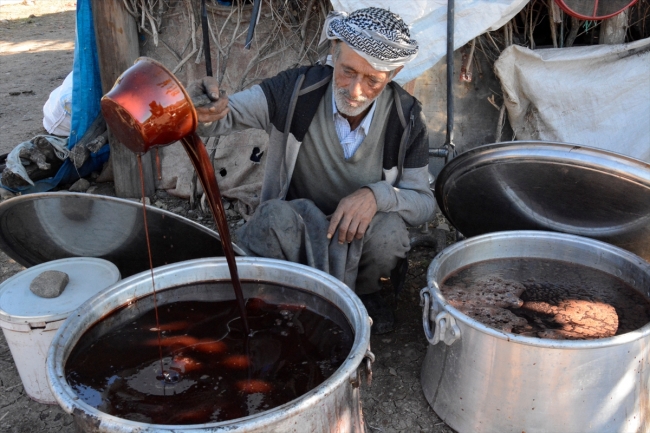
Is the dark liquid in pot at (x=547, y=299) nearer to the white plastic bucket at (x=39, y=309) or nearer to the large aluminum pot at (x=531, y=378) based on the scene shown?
the large aluminum pot at (x=531, y=378)

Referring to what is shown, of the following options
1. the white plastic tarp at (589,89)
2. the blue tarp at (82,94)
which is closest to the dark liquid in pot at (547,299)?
the white plastic tarp at (589,89)

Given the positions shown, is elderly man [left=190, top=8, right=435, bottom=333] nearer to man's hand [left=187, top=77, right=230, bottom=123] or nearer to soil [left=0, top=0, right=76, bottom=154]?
man's hand [left=187, top=77, right=230, bottom=123]

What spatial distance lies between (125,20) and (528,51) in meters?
2.46

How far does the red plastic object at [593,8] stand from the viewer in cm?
316

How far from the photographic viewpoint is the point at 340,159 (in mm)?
2682

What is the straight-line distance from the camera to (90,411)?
1.38m

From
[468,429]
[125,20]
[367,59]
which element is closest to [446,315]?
[468,429]

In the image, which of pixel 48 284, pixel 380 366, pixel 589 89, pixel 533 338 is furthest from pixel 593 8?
pixel 48 284

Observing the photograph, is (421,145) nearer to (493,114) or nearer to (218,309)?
(218,309)

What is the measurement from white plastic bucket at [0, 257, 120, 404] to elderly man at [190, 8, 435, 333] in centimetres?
63

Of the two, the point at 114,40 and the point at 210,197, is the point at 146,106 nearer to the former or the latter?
the point at 210,197

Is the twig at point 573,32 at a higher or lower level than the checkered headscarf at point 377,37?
lower

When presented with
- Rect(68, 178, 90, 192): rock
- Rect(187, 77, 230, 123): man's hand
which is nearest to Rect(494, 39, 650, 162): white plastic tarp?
Rect(187, 77, 230, 123): man's hand

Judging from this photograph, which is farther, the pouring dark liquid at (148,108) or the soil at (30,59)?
the soil at (30,59)
